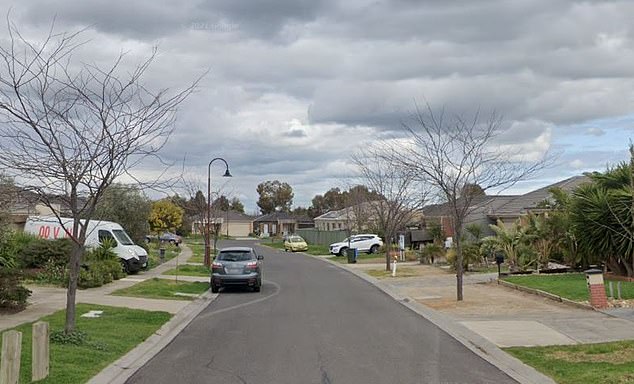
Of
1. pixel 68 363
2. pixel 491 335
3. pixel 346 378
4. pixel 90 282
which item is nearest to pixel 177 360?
pixel 68 363

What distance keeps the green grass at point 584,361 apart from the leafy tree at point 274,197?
428 feet

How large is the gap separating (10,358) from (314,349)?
5.35 m

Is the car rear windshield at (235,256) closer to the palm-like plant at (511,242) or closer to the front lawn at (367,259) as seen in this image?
the palm-like plant at (511,242)

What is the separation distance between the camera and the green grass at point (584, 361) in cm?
935

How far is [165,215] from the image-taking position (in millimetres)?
67938

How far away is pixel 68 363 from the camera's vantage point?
1014 cm

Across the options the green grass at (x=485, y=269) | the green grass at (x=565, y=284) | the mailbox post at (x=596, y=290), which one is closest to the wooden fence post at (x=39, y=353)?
the mailbox post at (x=596, y=290)

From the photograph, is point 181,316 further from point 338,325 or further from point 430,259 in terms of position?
point 430,259

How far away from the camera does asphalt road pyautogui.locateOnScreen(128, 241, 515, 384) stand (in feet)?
32.5

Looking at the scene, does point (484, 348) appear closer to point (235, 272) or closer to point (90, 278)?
point (235, 272)

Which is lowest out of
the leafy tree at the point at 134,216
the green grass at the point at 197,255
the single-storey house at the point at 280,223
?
the green grass at the point at 197,255

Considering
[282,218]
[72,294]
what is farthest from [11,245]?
[282,218]

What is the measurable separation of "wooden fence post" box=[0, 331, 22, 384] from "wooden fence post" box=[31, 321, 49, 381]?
76cm

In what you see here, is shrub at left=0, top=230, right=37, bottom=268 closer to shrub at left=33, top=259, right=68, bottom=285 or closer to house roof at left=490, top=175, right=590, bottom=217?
shrub at left=33, top=259, right=68, bottom=285
